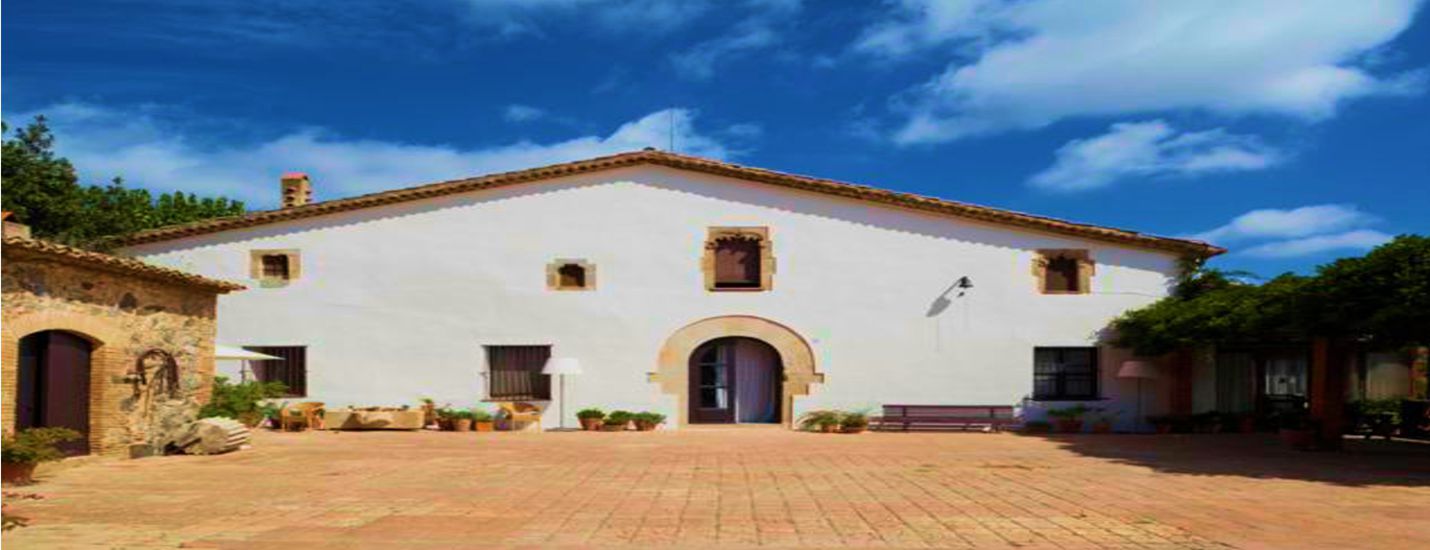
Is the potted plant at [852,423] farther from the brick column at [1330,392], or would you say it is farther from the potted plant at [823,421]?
the brick column at [1330,392]

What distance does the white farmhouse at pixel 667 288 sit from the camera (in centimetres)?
2084

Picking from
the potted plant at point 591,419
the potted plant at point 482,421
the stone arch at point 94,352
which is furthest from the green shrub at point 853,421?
the stone arch at point 94,352

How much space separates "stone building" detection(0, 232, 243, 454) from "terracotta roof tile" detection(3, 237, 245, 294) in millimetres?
14

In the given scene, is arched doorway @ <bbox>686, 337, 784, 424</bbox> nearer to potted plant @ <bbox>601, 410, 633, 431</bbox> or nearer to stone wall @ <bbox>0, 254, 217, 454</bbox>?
potted plant @ <bbox>601, 410, 633, 431</bbox>

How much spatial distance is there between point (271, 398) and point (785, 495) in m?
13.4

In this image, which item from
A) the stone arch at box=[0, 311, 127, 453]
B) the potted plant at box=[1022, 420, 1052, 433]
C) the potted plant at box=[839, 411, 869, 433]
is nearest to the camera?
the stone arch at box=[0, 311, 127, 453]

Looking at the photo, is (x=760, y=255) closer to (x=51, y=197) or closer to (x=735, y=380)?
(x=735, y=380)

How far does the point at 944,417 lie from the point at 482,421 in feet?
28.4

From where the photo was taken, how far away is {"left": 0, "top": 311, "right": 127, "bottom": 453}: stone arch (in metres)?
11.3

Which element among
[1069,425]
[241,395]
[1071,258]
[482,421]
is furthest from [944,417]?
[241,395]

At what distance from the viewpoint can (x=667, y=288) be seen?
20875 mm

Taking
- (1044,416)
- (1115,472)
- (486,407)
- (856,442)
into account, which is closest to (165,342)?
(486,407)

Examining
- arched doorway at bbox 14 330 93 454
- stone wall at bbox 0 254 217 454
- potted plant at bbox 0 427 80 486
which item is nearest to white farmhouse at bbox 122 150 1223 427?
stone wall at bbox 0 254 217 454

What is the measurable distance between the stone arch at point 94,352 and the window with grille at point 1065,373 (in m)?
15.7
